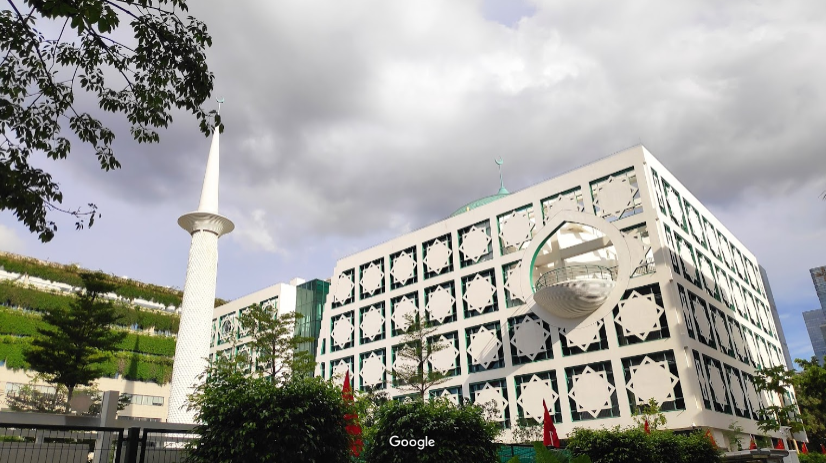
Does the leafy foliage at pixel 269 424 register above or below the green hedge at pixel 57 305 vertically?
below

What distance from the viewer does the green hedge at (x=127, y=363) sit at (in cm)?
4594

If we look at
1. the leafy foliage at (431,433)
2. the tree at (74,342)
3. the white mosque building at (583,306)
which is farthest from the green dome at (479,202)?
the leafy foliage at (431,433)

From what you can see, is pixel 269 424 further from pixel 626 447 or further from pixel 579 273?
pixel 579 273

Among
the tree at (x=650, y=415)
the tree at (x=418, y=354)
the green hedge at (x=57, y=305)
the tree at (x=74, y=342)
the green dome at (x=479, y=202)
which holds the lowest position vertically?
the tree at (x=650, y=415)

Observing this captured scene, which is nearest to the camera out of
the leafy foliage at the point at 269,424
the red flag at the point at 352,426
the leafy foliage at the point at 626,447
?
the leafy foliage at the point at 269,424

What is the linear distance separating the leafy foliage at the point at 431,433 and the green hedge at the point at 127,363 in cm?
4525

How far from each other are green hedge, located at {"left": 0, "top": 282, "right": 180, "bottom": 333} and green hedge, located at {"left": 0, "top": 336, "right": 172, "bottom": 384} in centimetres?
331

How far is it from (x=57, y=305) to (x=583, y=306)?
4527 cm

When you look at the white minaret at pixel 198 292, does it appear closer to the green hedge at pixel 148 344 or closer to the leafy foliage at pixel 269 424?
the green hedge at pixel 148 344

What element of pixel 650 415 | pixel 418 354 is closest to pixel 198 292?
pixel 418 354

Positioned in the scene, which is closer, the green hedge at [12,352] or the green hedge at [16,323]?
the green hedge at [12,352]

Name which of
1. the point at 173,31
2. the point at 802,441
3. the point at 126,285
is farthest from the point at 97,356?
the point at 802,441

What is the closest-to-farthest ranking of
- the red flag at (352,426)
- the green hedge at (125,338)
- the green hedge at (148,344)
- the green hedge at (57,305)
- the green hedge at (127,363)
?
the red flag at (352,426) < the green hedge at (127,363) < the green hedge at (125,338) < the green hedge at (57,305) < the green hedge at (148,344)

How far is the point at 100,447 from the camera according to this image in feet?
35.1
